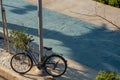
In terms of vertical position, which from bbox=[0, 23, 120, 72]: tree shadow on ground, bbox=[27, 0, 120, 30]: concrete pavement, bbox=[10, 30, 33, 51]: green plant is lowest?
bbox=[0, 23, 120, 72]: tree shadow on ground

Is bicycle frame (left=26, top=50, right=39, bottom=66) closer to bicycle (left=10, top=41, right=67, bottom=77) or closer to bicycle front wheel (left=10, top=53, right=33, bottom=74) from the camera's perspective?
bicycle (left=10, top=41, right=67, bottom=77)

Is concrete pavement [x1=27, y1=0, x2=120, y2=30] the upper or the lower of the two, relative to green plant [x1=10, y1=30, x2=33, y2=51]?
lower

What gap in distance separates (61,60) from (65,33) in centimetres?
305

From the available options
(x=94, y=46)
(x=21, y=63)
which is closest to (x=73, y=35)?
(x=94, y=46)

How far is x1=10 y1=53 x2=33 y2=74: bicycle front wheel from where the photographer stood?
31.1ft

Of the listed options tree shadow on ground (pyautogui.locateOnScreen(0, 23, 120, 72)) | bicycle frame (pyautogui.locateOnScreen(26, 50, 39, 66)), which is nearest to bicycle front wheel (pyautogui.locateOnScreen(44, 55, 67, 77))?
bicycle frame (pyautogui.locateOnScreen(26, 50, 39, 66))

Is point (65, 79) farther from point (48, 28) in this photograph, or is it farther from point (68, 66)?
point (48, 28)

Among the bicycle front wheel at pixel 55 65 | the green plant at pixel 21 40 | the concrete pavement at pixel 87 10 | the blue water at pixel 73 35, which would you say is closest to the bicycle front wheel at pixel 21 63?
the green plant at pixel 21 40

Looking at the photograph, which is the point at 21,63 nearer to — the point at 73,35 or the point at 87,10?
the point at 73,35

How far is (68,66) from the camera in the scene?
9.94 metres

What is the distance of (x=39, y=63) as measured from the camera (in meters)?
9.36

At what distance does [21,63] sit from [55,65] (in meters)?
1.04

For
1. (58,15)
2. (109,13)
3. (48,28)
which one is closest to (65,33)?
(48,28)

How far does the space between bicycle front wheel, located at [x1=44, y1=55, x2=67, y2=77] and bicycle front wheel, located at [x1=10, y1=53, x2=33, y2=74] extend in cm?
50
